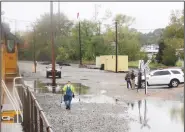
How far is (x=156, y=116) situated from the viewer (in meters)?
18.9

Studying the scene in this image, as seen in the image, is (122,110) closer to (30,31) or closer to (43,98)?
(43,98)

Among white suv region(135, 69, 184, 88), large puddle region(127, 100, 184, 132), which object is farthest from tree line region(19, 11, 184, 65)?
large puddle region(127, 100, 184, 132)

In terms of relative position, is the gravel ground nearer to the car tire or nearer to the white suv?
the white suv

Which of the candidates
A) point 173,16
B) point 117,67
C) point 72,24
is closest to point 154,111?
point 117,67

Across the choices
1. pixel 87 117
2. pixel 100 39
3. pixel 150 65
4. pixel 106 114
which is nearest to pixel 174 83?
pixel 106 114

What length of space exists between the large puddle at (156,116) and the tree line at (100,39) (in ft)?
114

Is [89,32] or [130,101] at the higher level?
[89,32]

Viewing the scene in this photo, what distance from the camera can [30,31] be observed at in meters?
87.8

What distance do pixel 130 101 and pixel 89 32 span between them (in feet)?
206

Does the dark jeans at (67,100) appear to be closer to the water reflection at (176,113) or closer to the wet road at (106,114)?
the wet road at (106,114)

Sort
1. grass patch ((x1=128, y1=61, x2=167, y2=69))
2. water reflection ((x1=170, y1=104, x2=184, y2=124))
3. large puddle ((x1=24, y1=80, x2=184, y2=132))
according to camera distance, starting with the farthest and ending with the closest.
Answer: grass patch ((x1=128, y1=61, x2=167, y2=69)), water reflection ((x1=170, y1=104, x2=184, y2=124)), large puddle ((x1=24, y1=80, x2=184, y2=132))

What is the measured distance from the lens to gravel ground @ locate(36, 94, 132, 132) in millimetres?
16078

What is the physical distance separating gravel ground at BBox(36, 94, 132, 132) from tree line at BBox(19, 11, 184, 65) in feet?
111

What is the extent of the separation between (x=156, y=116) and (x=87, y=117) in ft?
10.1
